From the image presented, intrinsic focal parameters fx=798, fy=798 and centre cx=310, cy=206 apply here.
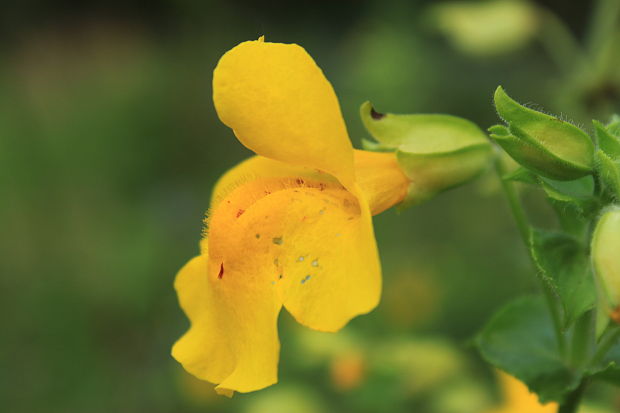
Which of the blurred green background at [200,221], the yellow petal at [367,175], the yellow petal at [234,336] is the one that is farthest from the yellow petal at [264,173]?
the blurred green background at [200,221]

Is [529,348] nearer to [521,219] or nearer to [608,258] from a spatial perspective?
[521,219]

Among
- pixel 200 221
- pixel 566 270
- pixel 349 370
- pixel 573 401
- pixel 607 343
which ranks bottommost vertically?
pixel 200 221

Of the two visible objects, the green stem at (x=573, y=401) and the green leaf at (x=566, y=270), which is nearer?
the green leaf at (x=566, y=270)

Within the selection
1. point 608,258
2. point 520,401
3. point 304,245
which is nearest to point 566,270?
point 608,258

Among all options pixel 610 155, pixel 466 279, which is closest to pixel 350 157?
pixel 610 155

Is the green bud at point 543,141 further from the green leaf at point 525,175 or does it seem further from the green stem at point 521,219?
the green stem at point 521,219

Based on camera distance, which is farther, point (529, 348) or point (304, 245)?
point (529, 348)

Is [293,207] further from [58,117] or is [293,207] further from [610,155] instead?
[58,117]
